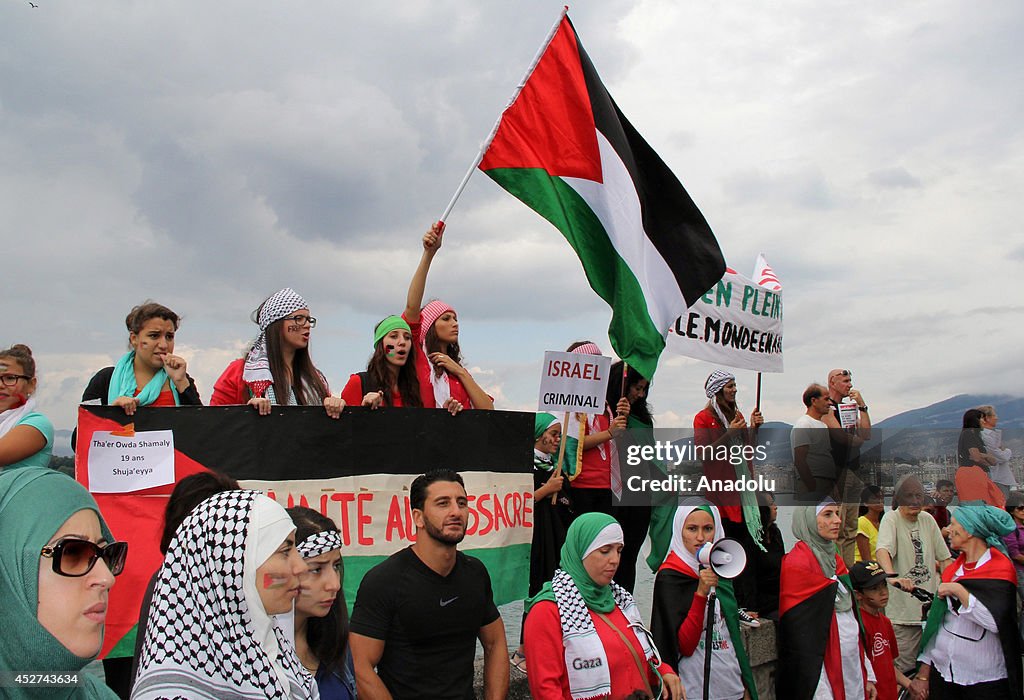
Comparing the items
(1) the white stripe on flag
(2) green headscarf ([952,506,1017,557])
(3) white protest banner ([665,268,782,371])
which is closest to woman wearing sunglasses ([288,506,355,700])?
(1) the white stripe on flag

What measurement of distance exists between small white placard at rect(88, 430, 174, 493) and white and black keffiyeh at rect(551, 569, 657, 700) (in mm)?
2180

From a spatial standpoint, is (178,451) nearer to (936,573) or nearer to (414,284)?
(414,284)

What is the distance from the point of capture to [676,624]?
5.64m

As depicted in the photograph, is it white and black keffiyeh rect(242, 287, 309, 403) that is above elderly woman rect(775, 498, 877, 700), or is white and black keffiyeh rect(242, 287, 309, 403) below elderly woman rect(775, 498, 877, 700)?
above

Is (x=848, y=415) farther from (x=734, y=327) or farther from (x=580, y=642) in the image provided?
(x=580, y=642)

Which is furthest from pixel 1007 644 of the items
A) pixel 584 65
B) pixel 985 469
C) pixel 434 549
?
pixel 584 65

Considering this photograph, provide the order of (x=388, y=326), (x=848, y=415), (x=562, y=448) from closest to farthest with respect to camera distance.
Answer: (x=388, y=326) < (x=562, y=448) < (x=848, y=415)

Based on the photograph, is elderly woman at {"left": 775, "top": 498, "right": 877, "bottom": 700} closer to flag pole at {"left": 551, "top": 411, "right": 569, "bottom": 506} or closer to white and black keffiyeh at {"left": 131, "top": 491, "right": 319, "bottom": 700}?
flag pole at {"left": 551, "top": 411, "right": 569, "bottom": 506}

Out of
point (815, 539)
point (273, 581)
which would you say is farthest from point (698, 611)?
point (273, 581)

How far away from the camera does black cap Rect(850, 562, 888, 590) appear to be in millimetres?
6555

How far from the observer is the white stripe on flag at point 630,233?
632cm

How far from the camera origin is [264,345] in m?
5.03

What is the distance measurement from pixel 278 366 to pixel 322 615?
181cm

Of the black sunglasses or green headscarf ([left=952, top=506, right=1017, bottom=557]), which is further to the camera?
green headscarf ([left=952, top=506, right=1017, bottom=557])
